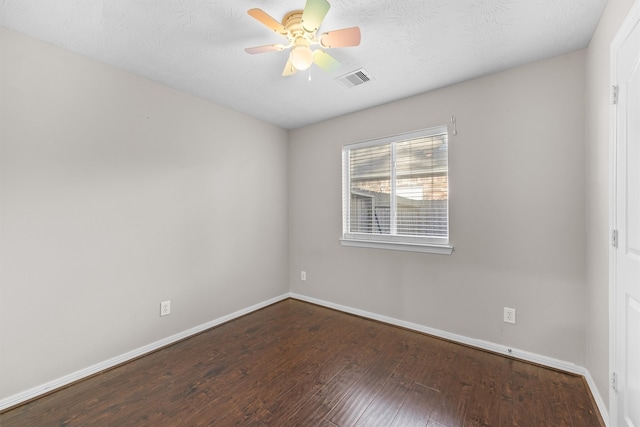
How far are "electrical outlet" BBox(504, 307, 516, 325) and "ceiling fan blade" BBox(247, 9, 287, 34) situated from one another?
9.01ft

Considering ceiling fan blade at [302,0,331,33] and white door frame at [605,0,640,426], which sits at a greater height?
ceiling fan blade at [302,0,331,33]

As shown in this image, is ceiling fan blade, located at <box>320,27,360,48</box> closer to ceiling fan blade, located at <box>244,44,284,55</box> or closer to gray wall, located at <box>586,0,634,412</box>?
ceiling fan blade, located at <box>244,44,284,55</box>

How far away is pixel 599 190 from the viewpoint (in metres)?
1.70

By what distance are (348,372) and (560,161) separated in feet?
7.65

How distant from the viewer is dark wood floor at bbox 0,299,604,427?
160cm

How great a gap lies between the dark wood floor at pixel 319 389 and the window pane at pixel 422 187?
3.65 feet

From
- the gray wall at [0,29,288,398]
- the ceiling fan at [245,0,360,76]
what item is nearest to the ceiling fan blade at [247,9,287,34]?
the ceiling fan at [245,0,360,76]

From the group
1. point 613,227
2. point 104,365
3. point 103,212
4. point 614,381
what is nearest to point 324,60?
point 613,227

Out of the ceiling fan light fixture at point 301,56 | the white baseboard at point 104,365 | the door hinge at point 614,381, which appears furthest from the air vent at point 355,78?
the white baseboard at point 104,365

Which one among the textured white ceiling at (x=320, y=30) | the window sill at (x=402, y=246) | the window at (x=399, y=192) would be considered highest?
the textured white ceiling at (x=320, y=30)

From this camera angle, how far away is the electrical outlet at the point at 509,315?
2.25m

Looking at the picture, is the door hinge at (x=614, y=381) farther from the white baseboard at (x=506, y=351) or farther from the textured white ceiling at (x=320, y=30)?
the textured white ceiling at (x=320, y=30)

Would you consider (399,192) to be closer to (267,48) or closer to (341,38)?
(341,38)

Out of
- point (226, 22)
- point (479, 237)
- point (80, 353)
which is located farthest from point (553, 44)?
point (80, 353)
